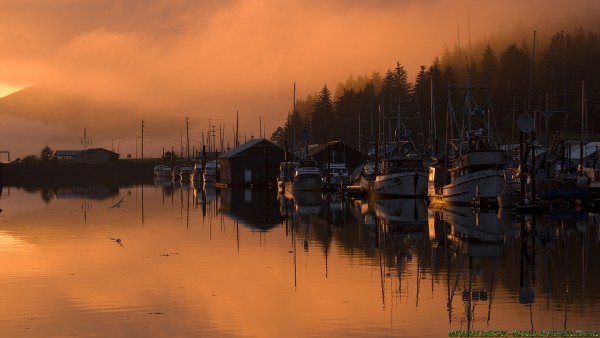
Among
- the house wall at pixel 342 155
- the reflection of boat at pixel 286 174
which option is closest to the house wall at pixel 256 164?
the house wall at pixel 342 155

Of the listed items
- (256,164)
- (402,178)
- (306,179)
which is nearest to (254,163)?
(256,164)

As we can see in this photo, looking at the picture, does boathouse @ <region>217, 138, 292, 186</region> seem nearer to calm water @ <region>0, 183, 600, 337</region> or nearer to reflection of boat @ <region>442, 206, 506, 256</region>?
reflection of boat @ <region>442, 206, 506, 256</region>

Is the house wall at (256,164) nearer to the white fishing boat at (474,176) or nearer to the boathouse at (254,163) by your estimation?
the boathouse at (254,163)

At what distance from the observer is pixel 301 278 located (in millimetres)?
31250

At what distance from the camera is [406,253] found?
3844cm

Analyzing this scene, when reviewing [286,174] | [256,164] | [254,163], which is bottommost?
[286,174]

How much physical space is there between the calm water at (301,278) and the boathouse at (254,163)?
9612cm

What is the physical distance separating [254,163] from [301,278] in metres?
124

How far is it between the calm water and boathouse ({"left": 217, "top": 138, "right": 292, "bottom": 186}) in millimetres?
96123

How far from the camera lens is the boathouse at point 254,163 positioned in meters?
154

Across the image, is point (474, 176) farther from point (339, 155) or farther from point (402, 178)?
point (339, 155)

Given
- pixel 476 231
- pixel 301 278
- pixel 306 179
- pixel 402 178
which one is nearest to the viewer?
pixel 301 278

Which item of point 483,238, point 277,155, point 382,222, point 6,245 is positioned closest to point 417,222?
point 382,222

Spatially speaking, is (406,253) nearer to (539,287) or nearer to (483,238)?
(483,238)
